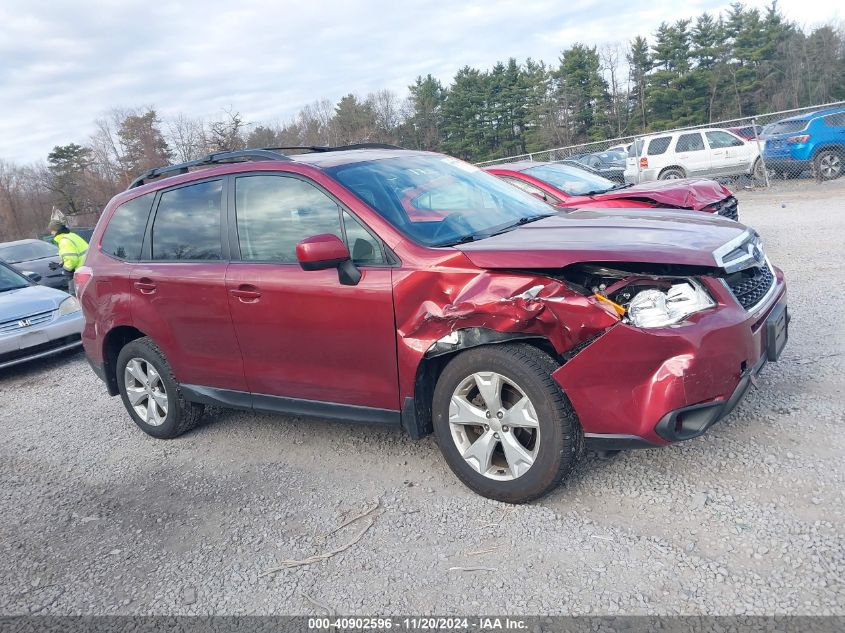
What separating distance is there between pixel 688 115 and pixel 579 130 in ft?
27.7

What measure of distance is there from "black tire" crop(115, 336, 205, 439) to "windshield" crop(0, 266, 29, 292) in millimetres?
4716

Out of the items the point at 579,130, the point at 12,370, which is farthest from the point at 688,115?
the point at 12,370

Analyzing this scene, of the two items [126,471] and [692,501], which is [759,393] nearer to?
[692,501]

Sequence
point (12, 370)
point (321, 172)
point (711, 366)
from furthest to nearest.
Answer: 1. point (12, 370)
2. point (321, 172)
3. point (711, 366)

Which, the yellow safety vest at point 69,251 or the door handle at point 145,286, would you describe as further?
the yellow safety vest at point 69,251

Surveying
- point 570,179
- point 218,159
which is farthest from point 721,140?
point 218,159

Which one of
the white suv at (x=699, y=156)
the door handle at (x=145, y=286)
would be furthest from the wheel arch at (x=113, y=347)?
the white suv at (x=699, y=156)

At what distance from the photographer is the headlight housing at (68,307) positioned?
8.10 m

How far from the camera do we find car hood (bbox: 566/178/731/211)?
24.1 feet

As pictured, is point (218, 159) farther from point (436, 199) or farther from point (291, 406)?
point (291, 406)

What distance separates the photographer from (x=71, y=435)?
5.44 meters

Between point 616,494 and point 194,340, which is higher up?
point 194,340

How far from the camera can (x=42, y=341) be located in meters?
7.71

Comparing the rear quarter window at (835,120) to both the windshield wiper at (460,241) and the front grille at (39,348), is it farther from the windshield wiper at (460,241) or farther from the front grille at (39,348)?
the front grille at (39,348)
